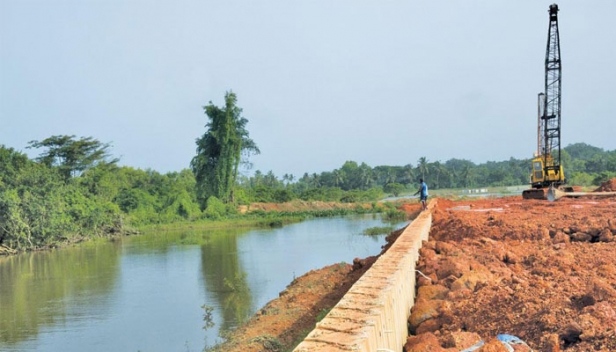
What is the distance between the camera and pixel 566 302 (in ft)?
11.4

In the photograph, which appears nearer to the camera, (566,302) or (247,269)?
(566,302)

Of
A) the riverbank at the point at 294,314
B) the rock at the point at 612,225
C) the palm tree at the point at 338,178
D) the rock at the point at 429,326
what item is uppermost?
the palm tree at the point at 338,178

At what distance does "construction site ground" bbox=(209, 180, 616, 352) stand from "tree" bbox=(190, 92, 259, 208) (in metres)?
31.2

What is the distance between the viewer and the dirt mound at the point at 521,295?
9.77 ft

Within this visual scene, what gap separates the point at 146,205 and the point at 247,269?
2336 centimetres

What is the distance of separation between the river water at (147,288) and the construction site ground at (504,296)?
2119 mm

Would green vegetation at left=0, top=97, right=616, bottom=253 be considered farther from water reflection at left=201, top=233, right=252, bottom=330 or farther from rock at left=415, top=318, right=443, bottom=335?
rock at left=415, top=318, right=443, bottom=335

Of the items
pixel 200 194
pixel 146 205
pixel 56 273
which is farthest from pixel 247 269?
pixel 200 194

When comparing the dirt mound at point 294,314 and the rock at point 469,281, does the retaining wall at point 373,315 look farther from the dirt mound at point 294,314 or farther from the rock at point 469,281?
the dirt mound at point 294,314

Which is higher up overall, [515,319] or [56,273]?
[515,319]

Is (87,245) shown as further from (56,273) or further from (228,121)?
(228,121)

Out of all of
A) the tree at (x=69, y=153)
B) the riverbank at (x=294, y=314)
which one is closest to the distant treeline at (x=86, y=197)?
the tree at (x=69, y=153)

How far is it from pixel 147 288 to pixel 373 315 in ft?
35.6

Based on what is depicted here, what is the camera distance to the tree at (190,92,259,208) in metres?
39.5
